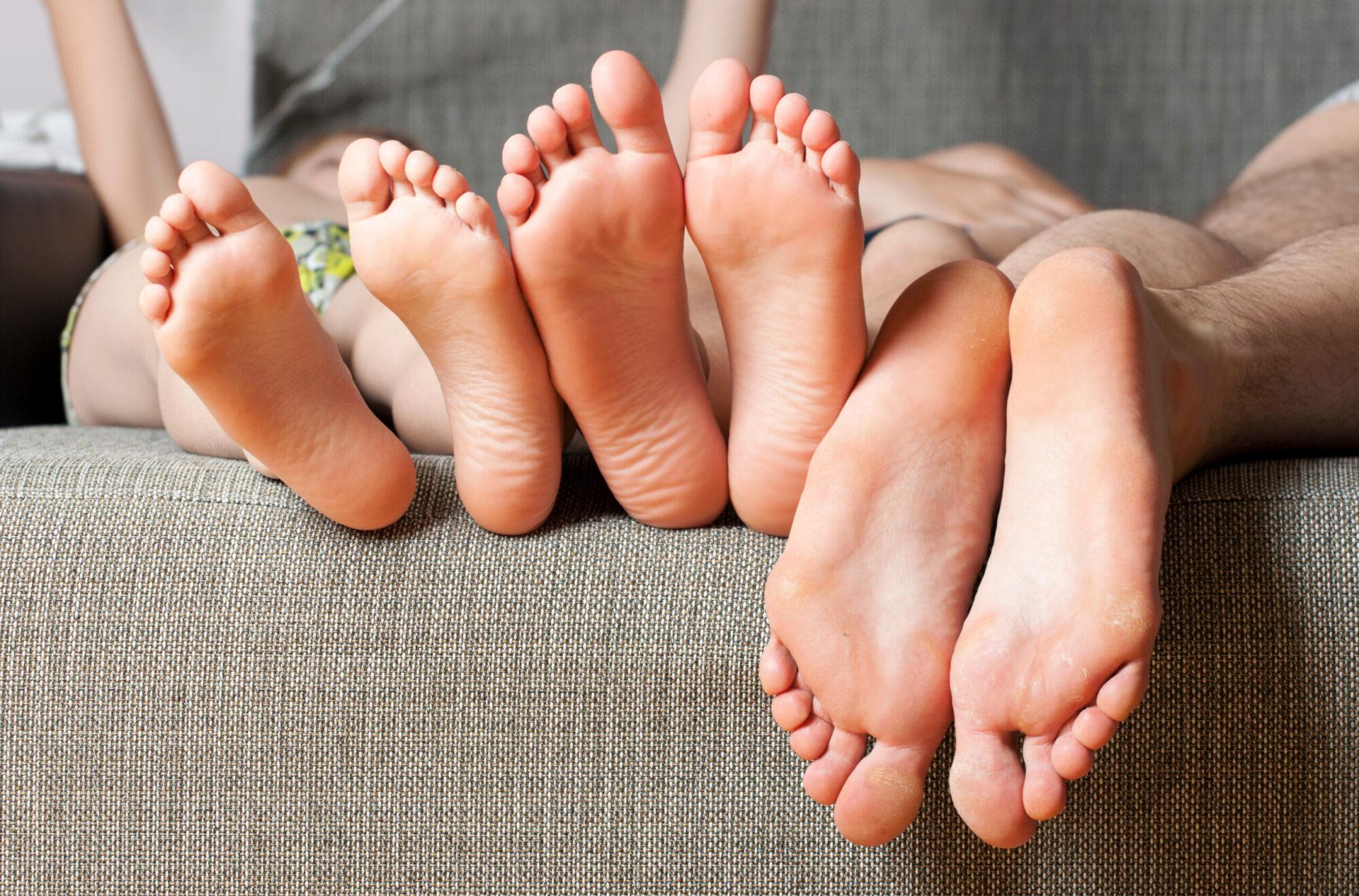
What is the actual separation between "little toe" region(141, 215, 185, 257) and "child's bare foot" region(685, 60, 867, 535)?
265 mm

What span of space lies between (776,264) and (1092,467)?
0.61 ft

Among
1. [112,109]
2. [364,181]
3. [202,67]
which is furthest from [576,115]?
[202,67]

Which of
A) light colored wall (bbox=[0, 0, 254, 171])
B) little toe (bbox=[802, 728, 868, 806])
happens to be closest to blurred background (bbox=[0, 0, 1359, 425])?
light colored wall (bbox=[0, 0, 254, 171])

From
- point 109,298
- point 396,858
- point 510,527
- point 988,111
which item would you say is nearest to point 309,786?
point 396,858

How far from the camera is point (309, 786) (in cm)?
57

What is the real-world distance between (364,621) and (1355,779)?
1.84 feet

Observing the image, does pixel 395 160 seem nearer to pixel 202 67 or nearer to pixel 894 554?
pixel 894 554

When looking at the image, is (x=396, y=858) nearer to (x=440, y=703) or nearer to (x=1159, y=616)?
(x=440, y=703)

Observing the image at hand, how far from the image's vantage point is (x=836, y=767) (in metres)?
0.49

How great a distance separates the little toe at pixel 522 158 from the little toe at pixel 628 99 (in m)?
0.04

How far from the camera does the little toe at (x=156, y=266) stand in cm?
50

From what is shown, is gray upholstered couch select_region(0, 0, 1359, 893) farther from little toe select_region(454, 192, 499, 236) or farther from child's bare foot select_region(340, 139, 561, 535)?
little toe select_region(454, 192, 499, 236)

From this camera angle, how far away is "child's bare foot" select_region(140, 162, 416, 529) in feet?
1.63

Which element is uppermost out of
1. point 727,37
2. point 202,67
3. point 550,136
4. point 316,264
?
Answer: point 550,136
